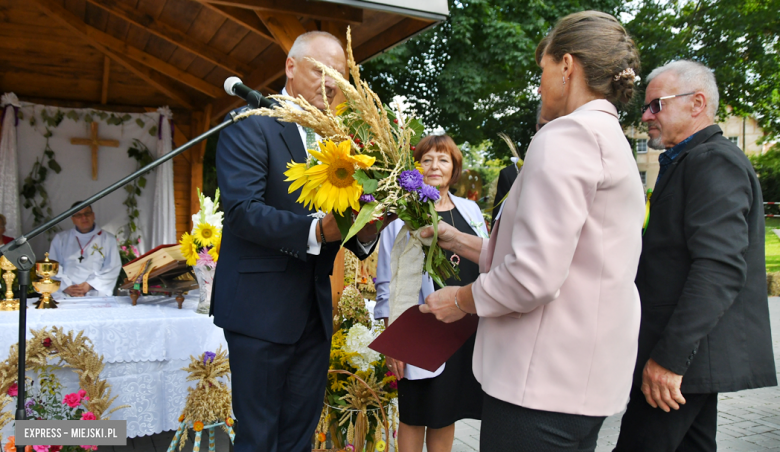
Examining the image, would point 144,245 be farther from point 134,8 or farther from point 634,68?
point 634,68

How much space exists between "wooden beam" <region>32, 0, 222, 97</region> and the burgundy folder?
5494 millimetres

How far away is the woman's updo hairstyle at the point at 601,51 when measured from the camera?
4.75 ft

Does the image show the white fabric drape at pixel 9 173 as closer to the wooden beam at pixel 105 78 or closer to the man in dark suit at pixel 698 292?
the wooden beam at pixel 105 78

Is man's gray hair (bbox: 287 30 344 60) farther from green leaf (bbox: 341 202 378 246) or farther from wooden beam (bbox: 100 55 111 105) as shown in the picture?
wooden beam (bbox: 100 55 111 105)

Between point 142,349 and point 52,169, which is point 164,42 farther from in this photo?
point 142,349

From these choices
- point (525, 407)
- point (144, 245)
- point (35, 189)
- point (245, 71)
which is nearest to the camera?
point (525, 407)

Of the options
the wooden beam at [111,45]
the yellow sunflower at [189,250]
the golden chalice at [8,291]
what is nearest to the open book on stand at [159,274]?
the yellow sunflower at [189,250]

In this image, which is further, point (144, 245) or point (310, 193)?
point (144, 245)

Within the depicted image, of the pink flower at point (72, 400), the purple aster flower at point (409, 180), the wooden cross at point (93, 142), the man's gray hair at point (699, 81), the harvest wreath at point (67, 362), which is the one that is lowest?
the pink flower at point (72, 400)

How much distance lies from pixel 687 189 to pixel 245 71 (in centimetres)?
509

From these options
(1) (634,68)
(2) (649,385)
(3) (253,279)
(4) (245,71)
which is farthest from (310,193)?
(4) (245,71)

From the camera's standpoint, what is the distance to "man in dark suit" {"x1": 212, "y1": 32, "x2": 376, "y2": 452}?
192cm

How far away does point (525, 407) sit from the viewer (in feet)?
4.48

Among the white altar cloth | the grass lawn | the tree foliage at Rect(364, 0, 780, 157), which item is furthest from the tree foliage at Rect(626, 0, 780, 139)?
the white altar cloth
